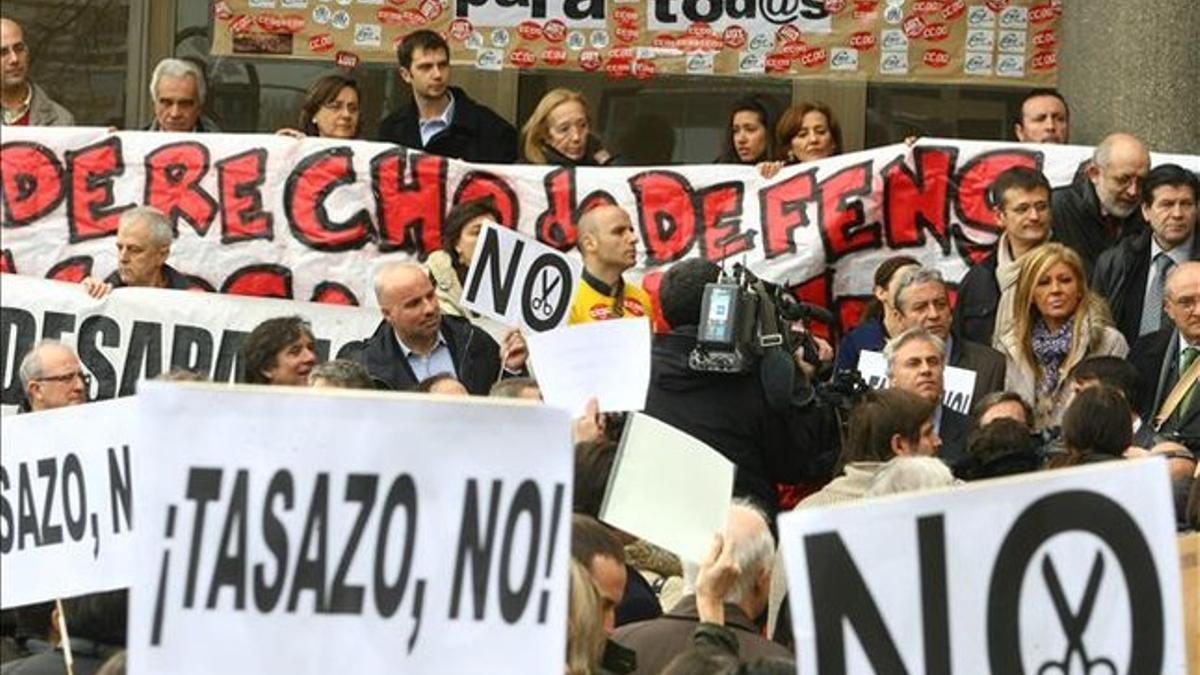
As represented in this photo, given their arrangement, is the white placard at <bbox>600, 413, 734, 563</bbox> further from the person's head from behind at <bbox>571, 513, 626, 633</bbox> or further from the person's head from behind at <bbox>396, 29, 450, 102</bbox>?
the person's head from behind at <bbox>396, 29, 450, 102</bbox>

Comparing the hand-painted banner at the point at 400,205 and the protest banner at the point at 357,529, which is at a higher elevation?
the hand-painted banner at the point at 400,205

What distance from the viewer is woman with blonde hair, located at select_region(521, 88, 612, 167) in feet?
44.6

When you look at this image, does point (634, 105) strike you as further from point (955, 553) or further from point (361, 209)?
point (955, 553)

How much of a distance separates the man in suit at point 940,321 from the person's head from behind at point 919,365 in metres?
0.62

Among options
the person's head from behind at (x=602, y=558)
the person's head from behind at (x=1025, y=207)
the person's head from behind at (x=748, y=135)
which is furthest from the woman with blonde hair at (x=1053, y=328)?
the person's head from behind at (x=602, y=558)

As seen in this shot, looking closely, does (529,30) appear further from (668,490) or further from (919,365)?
(668,490)

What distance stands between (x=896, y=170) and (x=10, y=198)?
3.47 meters

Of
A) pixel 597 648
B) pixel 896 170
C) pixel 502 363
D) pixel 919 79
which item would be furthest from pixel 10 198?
pixel 597 648

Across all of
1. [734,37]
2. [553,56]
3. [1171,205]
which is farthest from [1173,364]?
[553,56]

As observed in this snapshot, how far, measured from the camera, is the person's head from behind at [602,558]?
744cm

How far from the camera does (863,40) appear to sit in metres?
16.3

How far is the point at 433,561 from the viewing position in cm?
616

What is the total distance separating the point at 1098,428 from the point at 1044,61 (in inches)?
269

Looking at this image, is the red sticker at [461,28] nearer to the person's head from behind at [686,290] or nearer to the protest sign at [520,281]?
the protest sign at [520,281]
